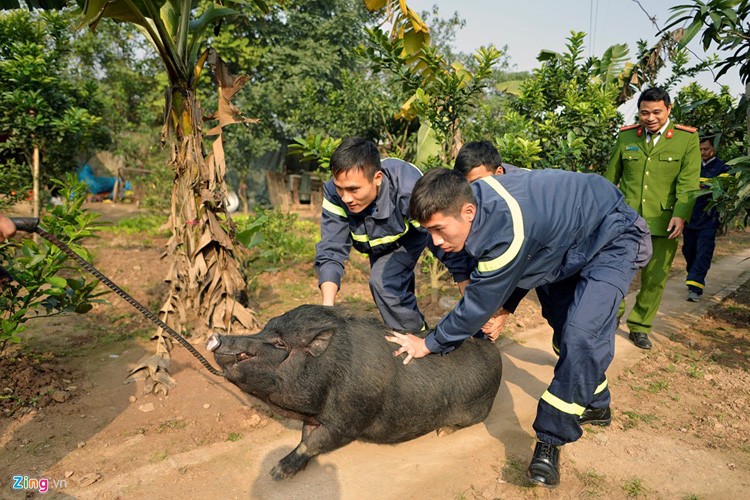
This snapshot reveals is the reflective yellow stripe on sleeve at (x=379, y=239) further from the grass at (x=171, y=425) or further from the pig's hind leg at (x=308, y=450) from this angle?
the grass at (x=171, y=425)

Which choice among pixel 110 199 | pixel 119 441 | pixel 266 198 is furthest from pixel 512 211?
pixel 110 199

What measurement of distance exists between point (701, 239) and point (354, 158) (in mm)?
5771

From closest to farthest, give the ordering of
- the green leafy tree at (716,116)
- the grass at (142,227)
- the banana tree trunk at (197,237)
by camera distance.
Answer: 1. the banana tree trunk at (197,237)
2. the green leafy tree at (716,116)
3. the grass at (142,227)

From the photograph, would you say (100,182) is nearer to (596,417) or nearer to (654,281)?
(654,281)

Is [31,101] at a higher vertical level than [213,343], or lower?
higher

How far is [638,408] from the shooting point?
354cm

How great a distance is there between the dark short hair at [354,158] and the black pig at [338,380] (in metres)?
0.88

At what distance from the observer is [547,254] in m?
2.66

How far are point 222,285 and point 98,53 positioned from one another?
595 inches

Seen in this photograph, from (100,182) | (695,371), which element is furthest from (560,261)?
(100,182)

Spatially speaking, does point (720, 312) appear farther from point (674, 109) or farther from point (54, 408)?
point (54, 408)

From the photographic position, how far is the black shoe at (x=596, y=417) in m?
3.20

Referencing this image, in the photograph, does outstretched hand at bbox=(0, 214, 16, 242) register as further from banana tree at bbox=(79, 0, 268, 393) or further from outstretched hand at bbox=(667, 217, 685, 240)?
outstretched hand at bbox=(667, 217, 685, 240)

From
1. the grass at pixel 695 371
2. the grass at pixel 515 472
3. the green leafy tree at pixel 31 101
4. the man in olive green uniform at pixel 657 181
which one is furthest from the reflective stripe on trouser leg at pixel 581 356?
the green leafy tree at pixel 31 101
